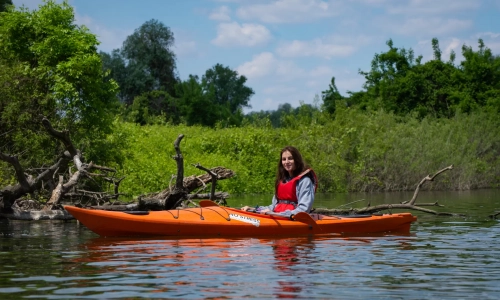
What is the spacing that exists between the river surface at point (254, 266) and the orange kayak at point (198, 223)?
198 mm

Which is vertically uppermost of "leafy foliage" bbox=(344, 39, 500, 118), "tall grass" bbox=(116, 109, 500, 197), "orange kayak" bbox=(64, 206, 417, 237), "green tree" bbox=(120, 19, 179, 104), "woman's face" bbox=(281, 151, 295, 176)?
"green tree" bbox=(120, 19, 179, 104)

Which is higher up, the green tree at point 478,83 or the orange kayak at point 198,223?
the green tree at point 478,83

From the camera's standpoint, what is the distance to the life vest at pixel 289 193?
1040 centimetres

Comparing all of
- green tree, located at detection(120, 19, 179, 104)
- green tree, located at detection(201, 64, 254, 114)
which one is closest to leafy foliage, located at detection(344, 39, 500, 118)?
green tree, located at detection(120, 19, 179, 104)

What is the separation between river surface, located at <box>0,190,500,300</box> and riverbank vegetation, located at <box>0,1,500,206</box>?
4.81 meters

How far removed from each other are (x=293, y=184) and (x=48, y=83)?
724 centimetres

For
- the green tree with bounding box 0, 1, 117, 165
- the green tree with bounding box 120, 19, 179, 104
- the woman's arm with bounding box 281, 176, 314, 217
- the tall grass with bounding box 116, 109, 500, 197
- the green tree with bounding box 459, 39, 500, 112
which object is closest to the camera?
the woman's arm with bounding box 281, 176, 314, 217

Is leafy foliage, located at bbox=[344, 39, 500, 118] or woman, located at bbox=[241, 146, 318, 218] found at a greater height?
leafy foliage, located at bbox=[344, 39, 500, 118]

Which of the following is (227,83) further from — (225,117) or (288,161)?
(288,161)

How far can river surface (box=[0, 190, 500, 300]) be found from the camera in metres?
6.14

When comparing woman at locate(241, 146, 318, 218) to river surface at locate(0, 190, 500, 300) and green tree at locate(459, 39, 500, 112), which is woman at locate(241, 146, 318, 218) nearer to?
river surface at locate(0, 190, 500, 300)

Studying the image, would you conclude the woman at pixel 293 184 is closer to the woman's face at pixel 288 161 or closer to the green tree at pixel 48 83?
the woman's face at pixel 288 161

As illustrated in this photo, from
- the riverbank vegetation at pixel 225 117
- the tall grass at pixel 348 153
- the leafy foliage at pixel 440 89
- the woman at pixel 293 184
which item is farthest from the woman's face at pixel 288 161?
the leafy foliage at pixel 440 89

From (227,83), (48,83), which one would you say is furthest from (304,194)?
(227,83)
